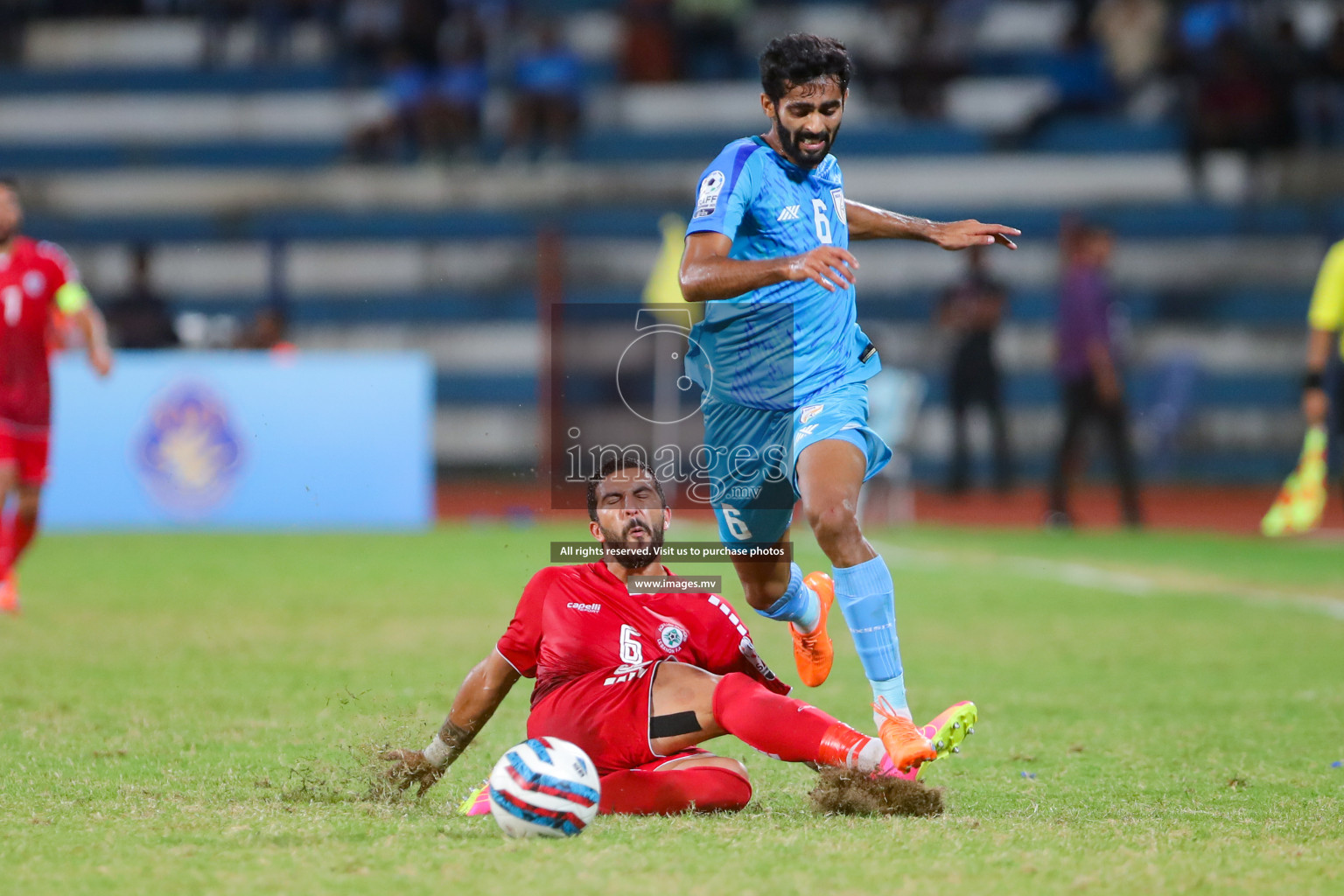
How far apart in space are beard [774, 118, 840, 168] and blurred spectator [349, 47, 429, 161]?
16303mm

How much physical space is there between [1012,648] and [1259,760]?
2.89 metres

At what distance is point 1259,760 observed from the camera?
5.41 meters

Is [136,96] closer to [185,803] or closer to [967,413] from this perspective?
[967,413]

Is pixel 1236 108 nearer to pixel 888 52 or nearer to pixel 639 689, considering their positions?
pixel 888 52

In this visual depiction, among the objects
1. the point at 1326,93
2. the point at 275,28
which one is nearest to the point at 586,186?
the point at 275,28

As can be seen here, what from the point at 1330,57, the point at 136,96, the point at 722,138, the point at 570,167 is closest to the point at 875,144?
the point at 722,138

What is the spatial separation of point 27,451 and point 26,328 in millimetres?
690

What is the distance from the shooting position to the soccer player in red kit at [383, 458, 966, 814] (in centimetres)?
445

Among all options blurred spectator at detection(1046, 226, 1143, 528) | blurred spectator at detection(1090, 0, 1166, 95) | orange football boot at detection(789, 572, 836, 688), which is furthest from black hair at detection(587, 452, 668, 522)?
blurred spectator at detection(1090, 0, 1166, 95)

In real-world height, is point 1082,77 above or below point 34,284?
above

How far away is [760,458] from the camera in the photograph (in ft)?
17.8

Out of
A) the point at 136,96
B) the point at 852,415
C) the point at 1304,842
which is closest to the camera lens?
the point at 1304,842

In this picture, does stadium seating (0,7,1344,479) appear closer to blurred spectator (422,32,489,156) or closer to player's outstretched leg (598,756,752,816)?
blurred spectator (422,32,489,156)

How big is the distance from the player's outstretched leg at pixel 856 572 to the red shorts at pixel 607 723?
1.95 ft
